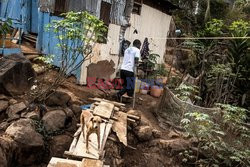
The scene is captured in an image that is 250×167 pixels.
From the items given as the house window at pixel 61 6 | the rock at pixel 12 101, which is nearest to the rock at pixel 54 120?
the rock at pixel 12 101

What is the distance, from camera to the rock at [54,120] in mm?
6148

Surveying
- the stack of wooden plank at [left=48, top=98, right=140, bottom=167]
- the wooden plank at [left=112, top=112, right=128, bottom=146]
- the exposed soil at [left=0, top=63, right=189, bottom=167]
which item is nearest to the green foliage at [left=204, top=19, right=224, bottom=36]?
the exposed soil at [left=0, top=63, right=189, bottom=167]

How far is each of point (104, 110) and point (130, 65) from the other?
1801 mm

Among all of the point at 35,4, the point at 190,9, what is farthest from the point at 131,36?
the point at 190,9

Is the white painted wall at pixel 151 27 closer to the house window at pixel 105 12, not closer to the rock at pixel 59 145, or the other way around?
the house window at pixel 105 12

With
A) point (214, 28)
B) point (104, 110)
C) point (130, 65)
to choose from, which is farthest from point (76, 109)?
point (214, 28)

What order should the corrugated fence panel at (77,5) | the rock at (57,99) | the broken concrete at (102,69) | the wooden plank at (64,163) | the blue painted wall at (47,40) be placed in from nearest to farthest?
the wooden plank at (64,163), the rock at (57,99), the corrugated fence panel at (77,5), the broken concrete at (102,69), the blue painted wall at (47,40)

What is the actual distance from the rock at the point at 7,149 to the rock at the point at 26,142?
0.35ft

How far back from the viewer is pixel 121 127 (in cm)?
632

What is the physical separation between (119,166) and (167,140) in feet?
5.77

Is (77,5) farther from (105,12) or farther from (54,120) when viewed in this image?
(54,120)

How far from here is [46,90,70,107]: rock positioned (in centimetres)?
679

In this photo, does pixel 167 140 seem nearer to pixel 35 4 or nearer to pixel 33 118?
pixel 33 118

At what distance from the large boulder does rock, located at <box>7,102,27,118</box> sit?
57 centimetres
